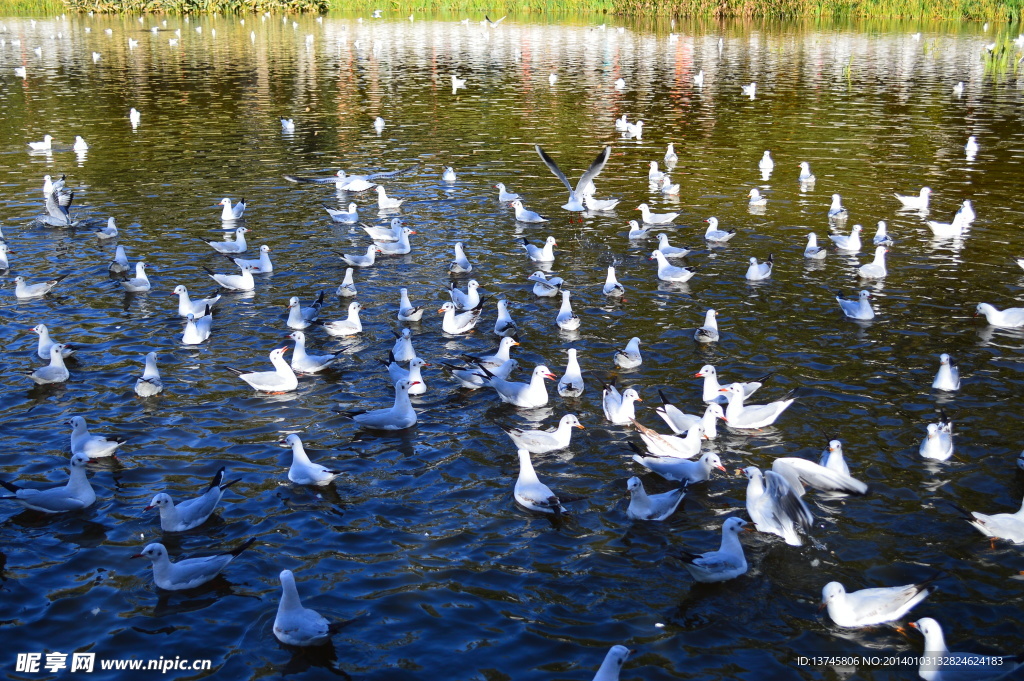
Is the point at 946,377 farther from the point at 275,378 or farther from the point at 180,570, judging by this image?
the point at 180,570

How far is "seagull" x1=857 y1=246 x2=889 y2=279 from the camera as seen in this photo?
18938mm

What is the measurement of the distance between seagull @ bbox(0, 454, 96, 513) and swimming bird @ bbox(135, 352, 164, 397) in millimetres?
2971

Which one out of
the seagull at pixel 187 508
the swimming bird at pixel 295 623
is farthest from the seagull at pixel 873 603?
the seagull at pixel 187 508

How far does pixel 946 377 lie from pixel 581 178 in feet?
38.6

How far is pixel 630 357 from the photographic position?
14.7m

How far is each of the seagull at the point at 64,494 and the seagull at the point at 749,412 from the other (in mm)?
8581

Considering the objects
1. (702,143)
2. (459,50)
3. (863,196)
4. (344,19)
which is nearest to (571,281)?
(863,196)

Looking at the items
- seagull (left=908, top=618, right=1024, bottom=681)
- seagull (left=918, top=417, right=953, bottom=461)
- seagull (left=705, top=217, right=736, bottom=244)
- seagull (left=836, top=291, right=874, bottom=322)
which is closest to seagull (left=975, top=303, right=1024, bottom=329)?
seagull (left=836, top=291, right=874, bottom=322)

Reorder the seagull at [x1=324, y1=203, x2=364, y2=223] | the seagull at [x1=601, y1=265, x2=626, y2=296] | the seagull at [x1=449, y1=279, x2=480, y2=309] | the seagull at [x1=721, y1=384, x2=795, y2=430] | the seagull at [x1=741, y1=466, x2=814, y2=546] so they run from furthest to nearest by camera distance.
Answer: the seagull at [x1=324, y1=203, x2=364, y2=223] < the seagull at [x1=601, y1=265, x2=626, y2=296] < the seagull at [x1=449, y1=279, x2=480, y2=309] < the seagull at [x1=721, y1=384, x2=795, y2=430] < the seagull at [x1=741, y1=466, x2=814, y2=546]

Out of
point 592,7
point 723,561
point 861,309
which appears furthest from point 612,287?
point 592,7

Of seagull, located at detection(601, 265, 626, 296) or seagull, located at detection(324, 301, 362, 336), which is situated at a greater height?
seagull, located at detection(601, 265, 626, 296)

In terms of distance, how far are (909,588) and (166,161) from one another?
27420 millimetres

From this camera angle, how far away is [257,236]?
73.2 ft

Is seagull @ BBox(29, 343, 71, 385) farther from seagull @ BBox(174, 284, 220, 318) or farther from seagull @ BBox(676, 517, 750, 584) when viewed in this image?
seagull @ BBox(676, 517, 750, 584)
